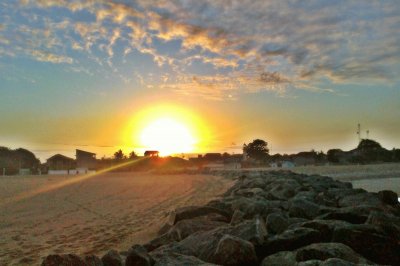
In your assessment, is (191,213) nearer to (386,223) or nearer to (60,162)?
(386,223)

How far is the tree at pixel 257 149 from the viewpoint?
10795 cm

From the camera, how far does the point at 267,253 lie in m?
4.80

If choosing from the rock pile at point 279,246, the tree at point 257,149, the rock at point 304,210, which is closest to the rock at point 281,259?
the rock pile at point 279,246

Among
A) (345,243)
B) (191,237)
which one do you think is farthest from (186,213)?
(345,243)

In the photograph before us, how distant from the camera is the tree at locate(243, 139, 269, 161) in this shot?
108 metres

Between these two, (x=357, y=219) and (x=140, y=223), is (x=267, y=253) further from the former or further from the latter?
(x=140, y=223)

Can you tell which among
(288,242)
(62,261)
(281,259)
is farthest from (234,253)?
(62,261)

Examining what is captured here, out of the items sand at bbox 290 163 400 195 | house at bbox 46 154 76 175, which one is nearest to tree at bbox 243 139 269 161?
house at bbox 46 154 76 175

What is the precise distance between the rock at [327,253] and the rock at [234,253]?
0.52 m

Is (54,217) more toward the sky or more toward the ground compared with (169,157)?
more toward the ground

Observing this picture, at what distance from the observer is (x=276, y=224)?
6082mm

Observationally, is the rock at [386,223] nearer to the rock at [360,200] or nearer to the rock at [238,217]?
the rock at [238,217]

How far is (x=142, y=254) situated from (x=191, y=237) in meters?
1.32

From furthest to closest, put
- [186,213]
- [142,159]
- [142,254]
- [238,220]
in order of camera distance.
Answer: [142,159] → [186,213] → [238,220] → [142,254]
